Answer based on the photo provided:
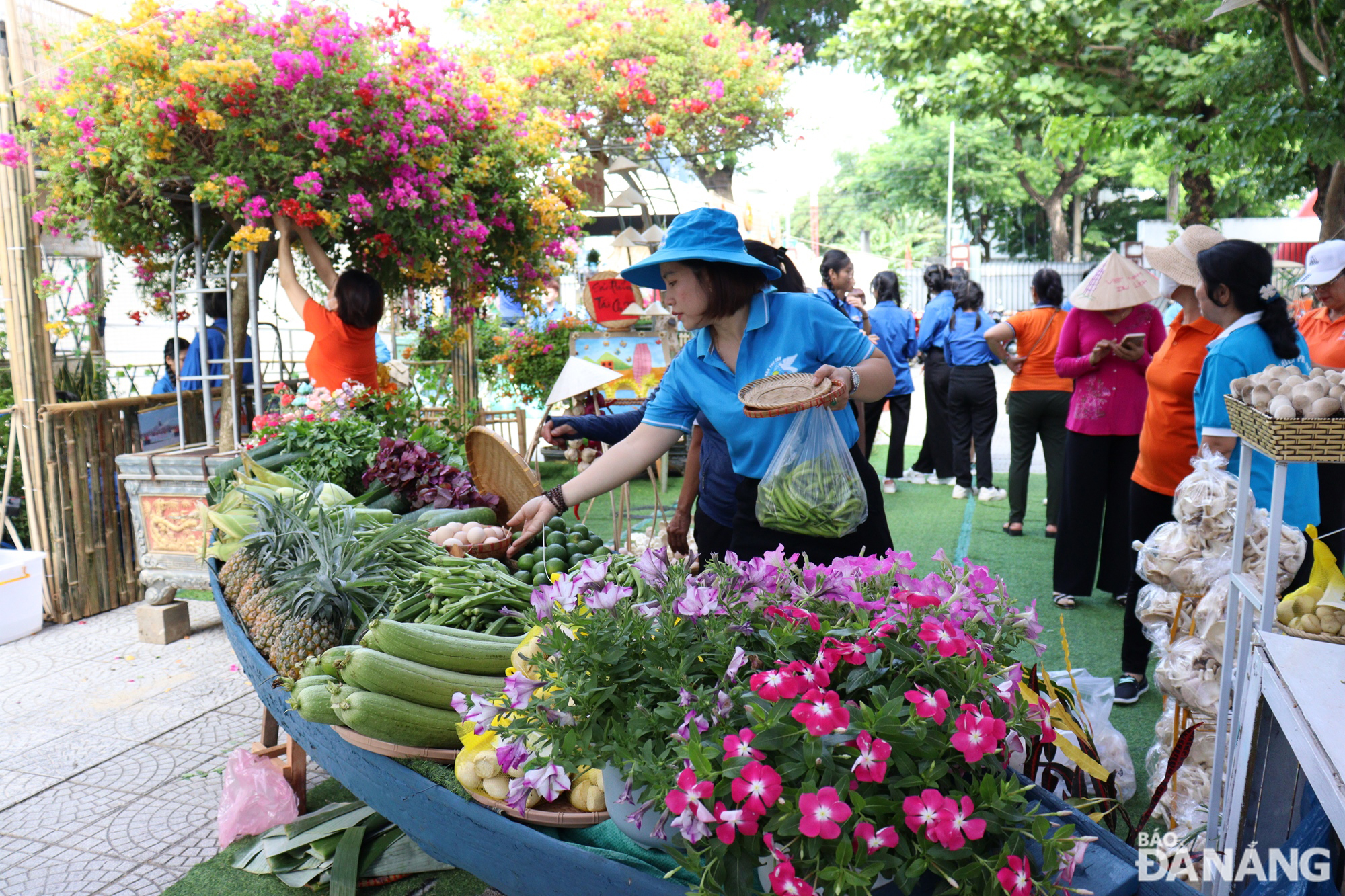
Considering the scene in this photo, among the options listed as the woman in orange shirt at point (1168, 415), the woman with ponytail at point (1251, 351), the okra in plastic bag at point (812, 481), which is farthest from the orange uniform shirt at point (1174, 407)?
the okra in plastic bag at point (812, 481)

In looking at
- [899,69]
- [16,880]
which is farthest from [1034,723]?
[899,69]

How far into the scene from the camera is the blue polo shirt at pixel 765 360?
2369mm

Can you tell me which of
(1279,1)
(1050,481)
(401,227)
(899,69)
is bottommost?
(1050,481)

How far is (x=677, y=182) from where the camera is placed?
48.7 feet

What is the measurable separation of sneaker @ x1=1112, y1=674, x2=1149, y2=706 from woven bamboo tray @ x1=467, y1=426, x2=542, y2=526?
2.48 metres

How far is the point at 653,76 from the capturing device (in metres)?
11.5

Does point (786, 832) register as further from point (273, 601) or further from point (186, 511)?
point (186, 511)

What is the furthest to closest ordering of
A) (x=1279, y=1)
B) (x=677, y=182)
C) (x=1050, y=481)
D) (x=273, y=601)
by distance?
(x=677, y=182) < (x=1050, y=481) < (x=1279, y=1) < (x=273, y=601)

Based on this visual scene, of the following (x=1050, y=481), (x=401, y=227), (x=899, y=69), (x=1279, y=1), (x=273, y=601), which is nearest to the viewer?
(x=273, y=601)

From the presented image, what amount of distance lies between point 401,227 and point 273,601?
263 centimetres

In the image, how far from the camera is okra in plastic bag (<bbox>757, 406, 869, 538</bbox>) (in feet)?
7.33

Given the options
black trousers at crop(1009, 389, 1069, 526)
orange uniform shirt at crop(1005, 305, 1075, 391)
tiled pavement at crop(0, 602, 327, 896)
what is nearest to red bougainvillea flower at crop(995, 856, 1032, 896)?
tiled pavement at crop(0, 602, 327, 896)

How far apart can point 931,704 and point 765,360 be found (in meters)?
1.34

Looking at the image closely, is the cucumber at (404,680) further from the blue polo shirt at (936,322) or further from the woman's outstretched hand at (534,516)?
the blue polo shirt at (936,322)
